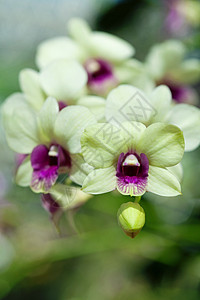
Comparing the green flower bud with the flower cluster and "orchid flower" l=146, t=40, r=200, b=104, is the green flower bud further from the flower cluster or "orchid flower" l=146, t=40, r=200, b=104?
"orchid flower" l=146, t=40, r=200, b=104

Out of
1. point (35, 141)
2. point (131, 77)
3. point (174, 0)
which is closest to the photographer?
point (35, 141)

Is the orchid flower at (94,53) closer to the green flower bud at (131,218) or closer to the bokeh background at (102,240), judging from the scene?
the bokeh background at (102,240)

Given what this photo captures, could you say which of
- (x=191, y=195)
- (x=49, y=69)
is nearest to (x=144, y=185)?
(x=49, y=69)

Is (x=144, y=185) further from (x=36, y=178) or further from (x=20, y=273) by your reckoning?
(x=20, y=273)

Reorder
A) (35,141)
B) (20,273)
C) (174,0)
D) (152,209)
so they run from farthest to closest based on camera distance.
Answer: (174,0) → (20,273) → (152,209) → (35,141)

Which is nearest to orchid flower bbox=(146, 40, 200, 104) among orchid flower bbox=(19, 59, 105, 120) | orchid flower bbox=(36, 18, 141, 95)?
orchid flower bbox=(36, 18, 141, 95)

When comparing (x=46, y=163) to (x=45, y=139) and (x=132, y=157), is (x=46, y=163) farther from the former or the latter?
(x=132, y=157)
